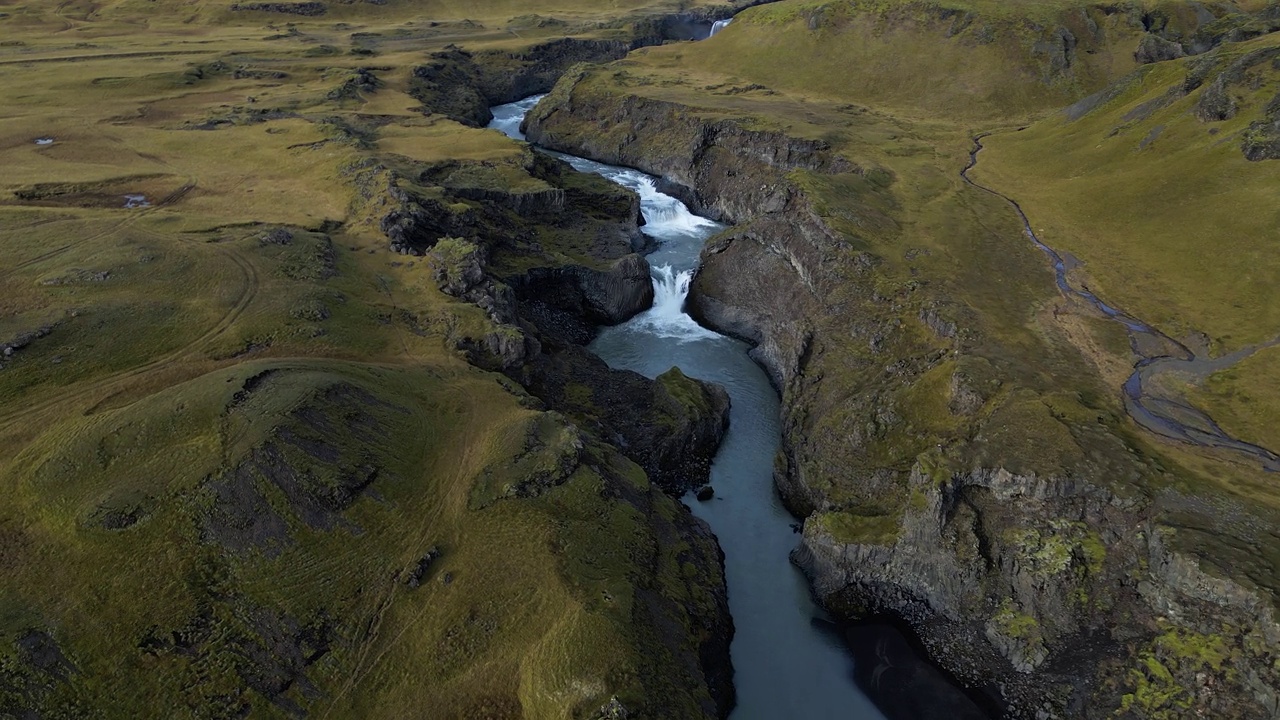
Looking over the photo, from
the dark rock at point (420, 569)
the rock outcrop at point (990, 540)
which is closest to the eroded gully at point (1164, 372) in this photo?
the rock outcrop at point (990, 540)

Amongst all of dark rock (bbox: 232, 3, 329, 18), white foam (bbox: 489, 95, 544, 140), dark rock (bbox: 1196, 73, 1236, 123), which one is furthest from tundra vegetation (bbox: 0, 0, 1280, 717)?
dark rock (bbox: 232, 3, 329, 18)

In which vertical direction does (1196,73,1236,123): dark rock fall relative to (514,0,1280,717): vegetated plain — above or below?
above

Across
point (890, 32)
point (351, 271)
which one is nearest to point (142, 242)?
point (351, 271)

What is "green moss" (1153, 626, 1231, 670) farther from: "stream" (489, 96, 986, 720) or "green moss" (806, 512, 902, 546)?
"green moss" (806, 512, 902, 546)

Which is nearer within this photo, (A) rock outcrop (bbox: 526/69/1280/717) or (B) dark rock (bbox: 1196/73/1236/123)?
(A) rock outcrop (bbox: 526/69/1280/717)

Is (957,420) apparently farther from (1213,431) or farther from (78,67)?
(78,67)

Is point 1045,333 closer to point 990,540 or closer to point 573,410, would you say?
point 990,540

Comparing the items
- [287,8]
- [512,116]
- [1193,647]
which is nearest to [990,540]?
[1193,647]
